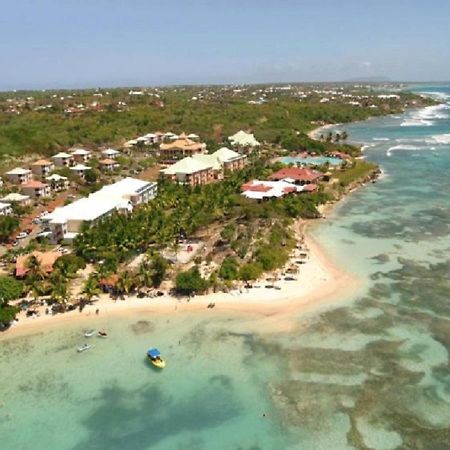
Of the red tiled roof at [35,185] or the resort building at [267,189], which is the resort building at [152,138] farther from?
the resort building at [267,189]

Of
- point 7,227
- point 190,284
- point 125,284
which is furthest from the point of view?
point 7,227

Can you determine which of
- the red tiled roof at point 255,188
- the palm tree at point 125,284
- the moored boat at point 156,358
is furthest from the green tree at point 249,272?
the red tiled roof at point 255,188

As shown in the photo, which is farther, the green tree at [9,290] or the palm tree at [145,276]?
the palm tree at [145,276]

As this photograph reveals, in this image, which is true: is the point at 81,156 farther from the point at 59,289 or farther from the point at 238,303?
the point at 238,303

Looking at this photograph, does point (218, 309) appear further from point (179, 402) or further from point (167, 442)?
point (167, 442)

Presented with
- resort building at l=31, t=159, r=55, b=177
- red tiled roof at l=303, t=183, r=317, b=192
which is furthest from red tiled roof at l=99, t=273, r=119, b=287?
resort building at l=31, t=159, r=55, b=177

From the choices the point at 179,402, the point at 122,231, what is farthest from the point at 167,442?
the point at 122,231

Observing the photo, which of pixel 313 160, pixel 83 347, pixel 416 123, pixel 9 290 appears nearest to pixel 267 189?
pixel 313 160
